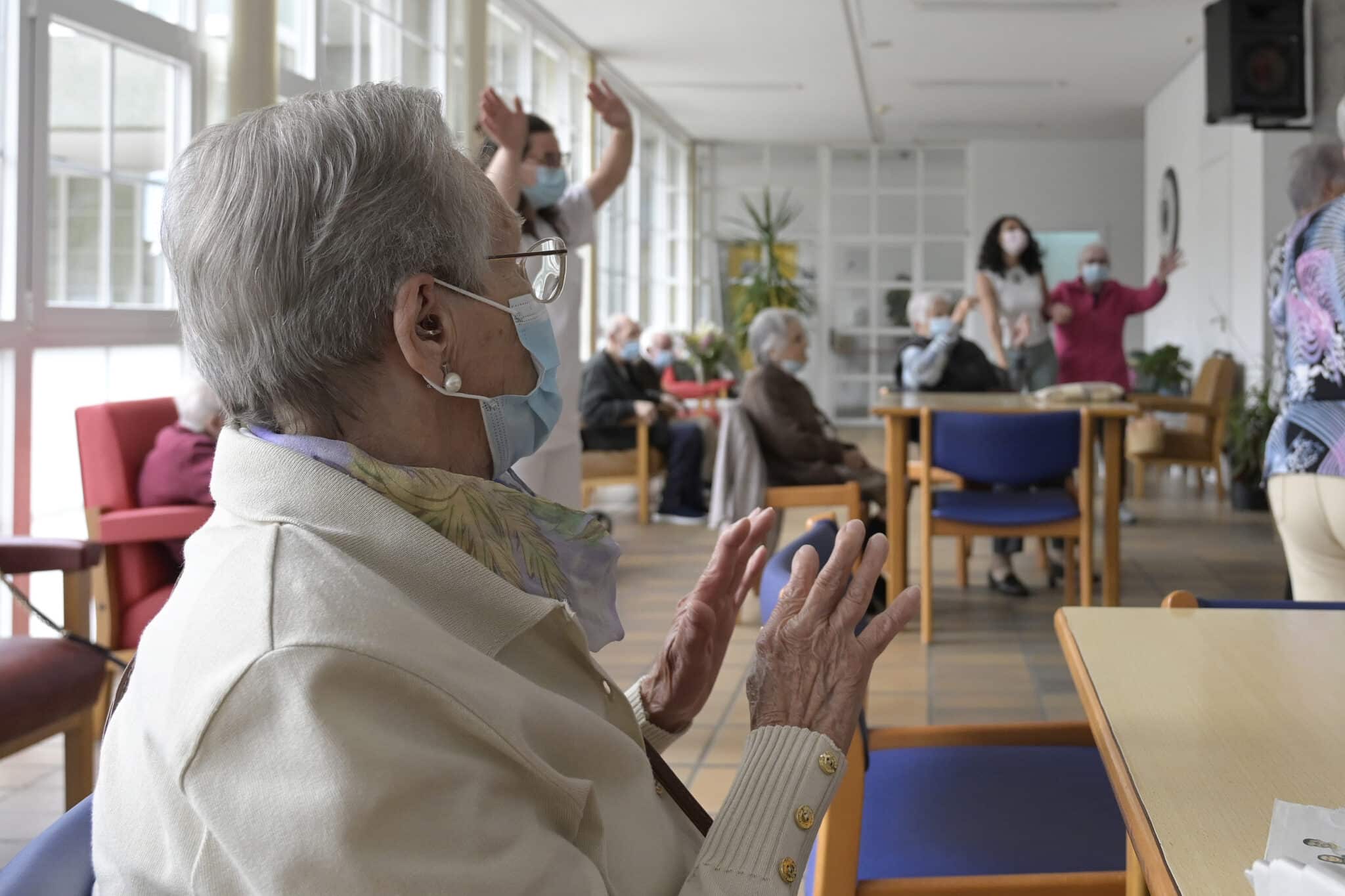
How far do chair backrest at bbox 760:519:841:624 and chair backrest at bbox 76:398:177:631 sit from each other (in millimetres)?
2091

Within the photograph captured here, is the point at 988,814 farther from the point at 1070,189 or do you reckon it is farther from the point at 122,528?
the point at 1070,189

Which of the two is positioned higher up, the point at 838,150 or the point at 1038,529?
the point at 838,150

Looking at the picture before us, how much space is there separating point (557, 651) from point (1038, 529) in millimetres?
3584

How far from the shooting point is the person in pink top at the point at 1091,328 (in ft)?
21.1

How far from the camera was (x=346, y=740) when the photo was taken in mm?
772

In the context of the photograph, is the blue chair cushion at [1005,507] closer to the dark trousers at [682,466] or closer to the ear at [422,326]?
the dark trousers at [682,466]

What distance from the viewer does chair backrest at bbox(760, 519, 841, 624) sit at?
1.49 m

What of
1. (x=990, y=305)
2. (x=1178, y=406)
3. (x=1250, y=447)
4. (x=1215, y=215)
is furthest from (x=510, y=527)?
(x=1215, y=215)

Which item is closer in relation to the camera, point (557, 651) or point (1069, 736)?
point (557, 651)

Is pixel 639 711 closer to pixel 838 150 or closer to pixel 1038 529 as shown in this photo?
pixel 1038 529

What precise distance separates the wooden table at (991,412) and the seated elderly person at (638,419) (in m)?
2.45

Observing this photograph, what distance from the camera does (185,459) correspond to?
331 cm

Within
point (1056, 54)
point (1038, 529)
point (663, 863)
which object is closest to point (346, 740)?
point (663, 863)

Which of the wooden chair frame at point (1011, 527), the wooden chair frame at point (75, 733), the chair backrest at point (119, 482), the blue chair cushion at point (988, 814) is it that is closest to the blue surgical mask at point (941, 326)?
the wooden chair frame at point (1011, 527)
